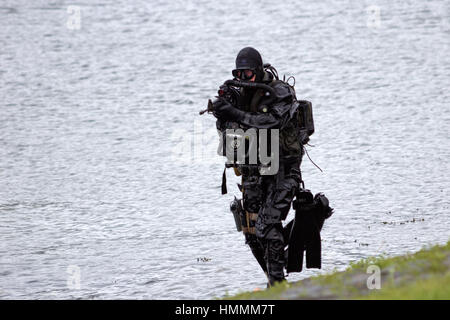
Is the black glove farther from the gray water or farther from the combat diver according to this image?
the gray water

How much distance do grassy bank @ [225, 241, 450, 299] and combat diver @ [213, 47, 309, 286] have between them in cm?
92

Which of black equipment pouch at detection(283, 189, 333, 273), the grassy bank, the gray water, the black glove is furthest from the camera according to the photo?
the gray water

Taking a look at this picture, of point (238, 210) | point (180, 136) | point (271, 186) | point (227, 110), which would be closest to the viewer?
point (227, 110)

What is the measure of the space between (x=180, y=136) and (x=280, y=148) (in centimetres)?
1216

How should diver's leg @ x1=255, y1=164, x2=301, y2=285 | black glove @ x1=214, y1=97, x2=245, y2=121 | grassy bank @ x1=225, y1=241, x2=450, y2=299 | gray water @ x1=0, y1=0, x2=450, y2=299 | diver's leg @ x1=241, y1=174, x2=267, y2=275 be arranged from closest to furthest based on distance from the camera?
grassy bank @ x1=225, y1=241, x2=450, y2=299, black glove @ x1=214, y1=97, x2=245, y2=121, diver's leg @ x1=255, y1=164, x2=301, y2=285, diver's leg @ x1=241, y1=174, x2=267, y2=275, gray water @ x1=0, y1=0, x2=450, y2=299

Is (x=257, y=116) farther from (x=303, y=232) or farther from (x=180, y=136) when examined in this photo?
(x=180, y=136)

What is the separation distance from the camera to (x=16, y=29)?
33969 millimetres

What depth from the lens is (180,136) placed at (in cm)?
2162

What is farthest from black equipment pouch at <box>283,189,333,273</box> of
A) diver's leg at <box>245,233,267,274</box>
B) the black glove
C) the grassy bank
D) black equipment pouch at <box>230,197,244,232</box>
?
the black glove

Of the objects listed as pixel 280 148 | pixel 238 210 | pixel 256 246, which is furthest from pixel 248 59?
pixel 256 246

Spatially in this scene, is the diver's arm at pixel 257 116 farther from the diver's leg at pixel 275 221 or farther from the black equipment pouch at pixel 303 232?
the black equipment pouch at pixel 303 232

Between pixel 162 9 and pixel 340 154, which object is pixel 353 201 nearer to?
pixel 340 154

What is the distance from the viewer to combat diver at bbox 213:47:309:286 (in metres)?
9.36
